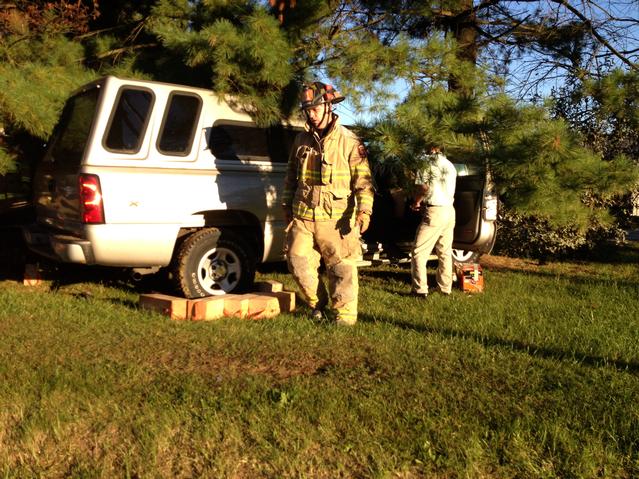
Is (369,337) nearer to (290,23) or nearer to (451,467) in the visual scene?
(451,467)

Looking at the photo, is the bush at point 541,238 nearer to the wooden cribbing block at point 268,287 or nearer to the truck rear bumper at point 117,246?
the wooden cribbing block at point 268,287

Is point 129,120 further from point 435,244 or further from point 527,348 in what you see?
point 527,348

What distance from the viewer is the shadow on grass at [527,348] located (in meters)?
4.22

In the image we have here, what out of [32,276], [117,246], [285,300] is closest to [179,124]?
[117,246]

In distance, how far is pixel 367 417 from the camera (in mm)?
3324

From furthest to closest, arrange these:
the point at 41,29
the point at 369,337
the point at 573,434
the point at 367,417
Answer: the point at 41,29
the point at 369,337
the point at 367,417
the point at 573,434

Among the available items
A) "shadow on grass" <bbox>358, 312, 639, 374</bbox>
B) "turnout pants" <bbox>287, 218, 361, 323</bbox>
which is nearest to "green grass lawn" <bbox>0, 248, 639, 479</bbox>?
"shadow on grass" <bbox>358, 312, 639, 374</bbox>

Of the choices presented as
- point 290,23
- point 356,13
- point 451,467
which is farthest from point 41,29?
point 451,467

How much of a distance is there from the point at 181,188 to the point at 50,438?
2.94 metres

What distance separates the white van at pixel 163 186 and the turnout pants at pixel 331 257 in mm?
985

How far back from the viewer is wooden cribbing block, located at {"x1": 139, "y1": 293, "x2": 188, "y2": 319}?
17.6ft

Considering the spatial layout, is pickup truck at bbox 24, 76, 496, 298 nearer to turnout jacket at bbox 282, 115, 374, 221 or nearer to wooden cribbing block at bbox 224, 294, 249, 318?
wooden cribbing block at bbox 224, 294, 249, 318

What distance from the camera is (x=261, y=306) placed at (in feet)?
18.1

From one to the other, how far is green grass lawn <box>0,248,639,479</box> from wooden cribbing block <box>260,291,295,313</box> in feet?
0.43
